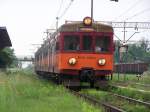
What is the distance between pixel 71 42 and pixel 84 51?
72cm

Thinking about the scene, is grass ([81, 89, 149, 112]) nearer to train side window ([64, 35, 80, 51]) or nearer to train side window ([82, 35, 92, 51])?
train side window ([82, 35, 92, 51])

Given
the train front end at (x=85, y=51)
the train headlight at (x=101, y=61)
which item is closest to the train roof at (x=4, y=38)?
the train front end at (x=85, y=51)

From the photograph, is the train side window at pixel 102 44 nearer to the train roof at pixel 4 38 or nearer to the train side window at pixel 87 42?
the train side window at pixel 87 42

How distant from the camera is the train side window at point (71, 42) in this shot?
71.6ft

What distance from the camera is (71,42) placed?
2203 cm

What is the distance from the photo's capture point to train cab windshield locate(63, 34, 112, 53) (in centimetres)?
2184

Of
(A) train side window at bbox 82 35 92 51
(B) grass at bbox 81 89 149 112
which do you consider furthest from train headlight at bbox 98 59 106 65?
(B) grass at bbox 81 89 149 112

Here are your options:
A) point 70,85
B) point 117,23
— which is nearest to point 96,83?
point 70,85

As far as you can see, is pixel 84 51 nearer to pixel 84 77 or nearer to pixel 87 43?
pixel 87 43

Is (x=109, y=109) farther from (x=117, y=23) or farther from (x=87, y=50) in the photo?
(x=117, y=23)

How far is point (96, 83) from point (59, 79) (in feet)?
5.68

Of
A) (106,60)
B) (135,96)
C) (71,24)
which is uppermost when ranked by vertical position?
(71,24)

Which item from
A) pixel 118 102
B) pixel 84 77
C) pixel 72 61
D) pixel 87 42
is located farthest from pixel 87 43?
pixel 118 102

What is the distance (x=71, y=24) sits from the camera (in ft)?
72.9
